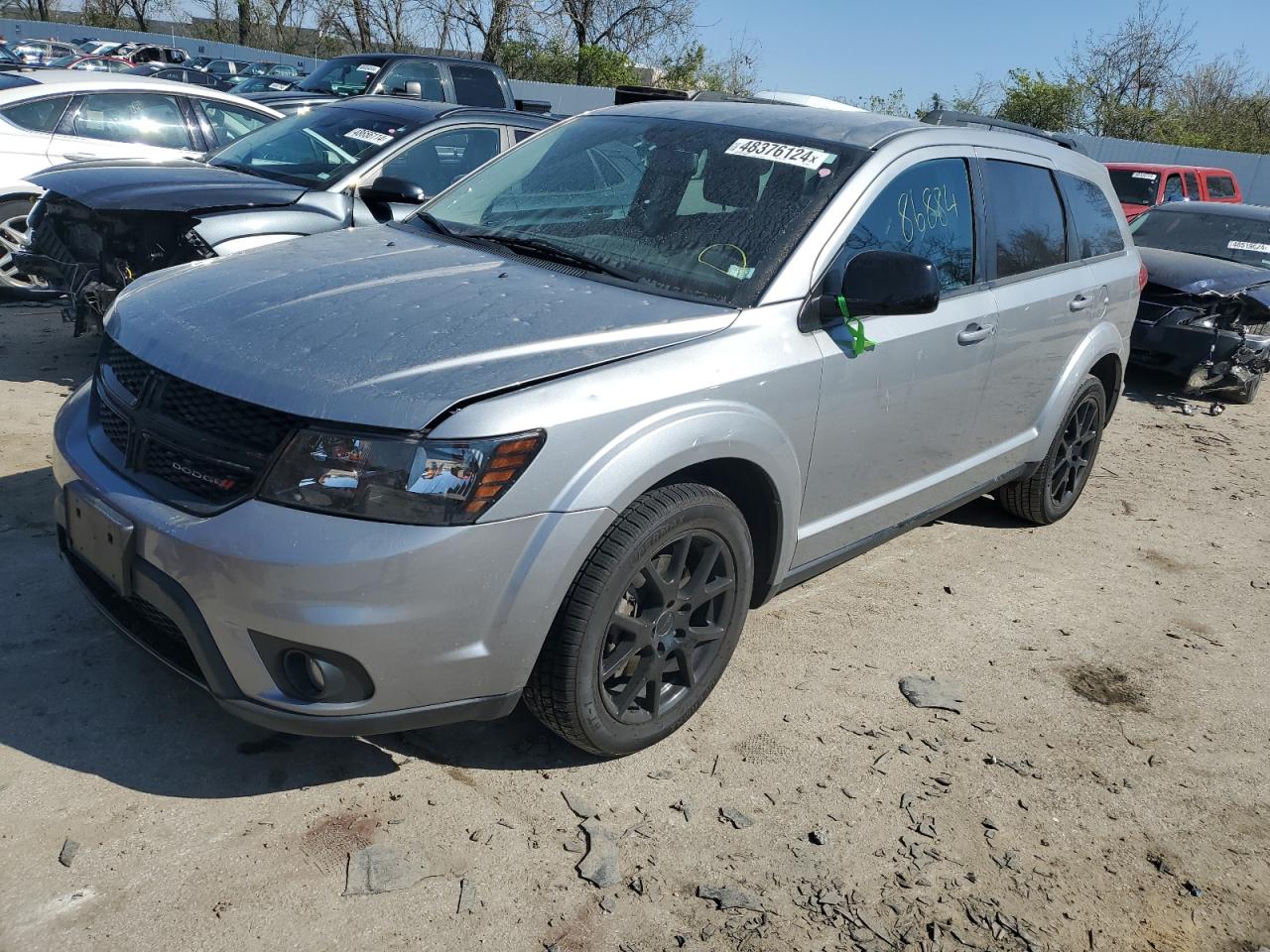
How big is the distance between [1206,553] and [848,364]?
3057 mm

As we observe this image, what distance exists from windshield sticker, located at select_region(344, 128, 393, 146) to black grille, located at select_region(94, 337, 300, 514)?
4.15m

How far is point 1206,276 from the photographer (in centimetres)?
869

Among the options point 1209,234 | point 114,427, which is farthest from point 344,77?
point 114,427

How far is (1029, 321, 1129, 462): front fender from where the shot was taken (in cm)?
481

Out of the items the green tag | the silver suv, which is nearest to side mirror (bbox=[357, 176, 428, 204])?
the silver suv

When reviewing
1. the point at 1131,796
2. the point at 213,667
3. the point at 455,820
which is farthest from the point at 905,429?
the point at 213,667

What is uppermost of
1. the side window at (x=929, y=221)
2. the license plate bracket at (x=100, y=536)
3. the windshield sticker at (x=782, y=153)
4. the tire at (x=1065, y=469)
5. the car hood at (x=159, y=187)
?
the windshield sticker at (x=782, y=153)

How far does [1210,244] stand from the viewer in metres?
9.66

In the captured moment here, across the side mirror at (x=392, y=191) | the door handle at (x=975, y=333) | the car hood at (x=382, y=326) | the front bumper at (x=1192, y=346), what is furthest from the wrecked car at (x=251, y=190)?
the front bumper at (x=1192, y=346)

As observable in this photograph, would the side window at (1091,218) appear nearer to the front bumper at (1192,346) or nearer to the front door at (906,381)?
the front door at (906,381)

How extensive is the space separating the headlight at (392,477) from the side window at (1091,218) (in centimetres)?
349

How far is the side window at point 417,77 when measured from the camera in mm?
13195

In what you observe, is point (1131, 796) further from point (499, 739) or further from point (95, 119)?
point (95, 119)

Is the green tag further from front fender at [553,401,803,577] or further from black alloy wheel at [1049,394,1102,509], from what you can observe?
black alloy wheel at [1049,394,1102,509]
